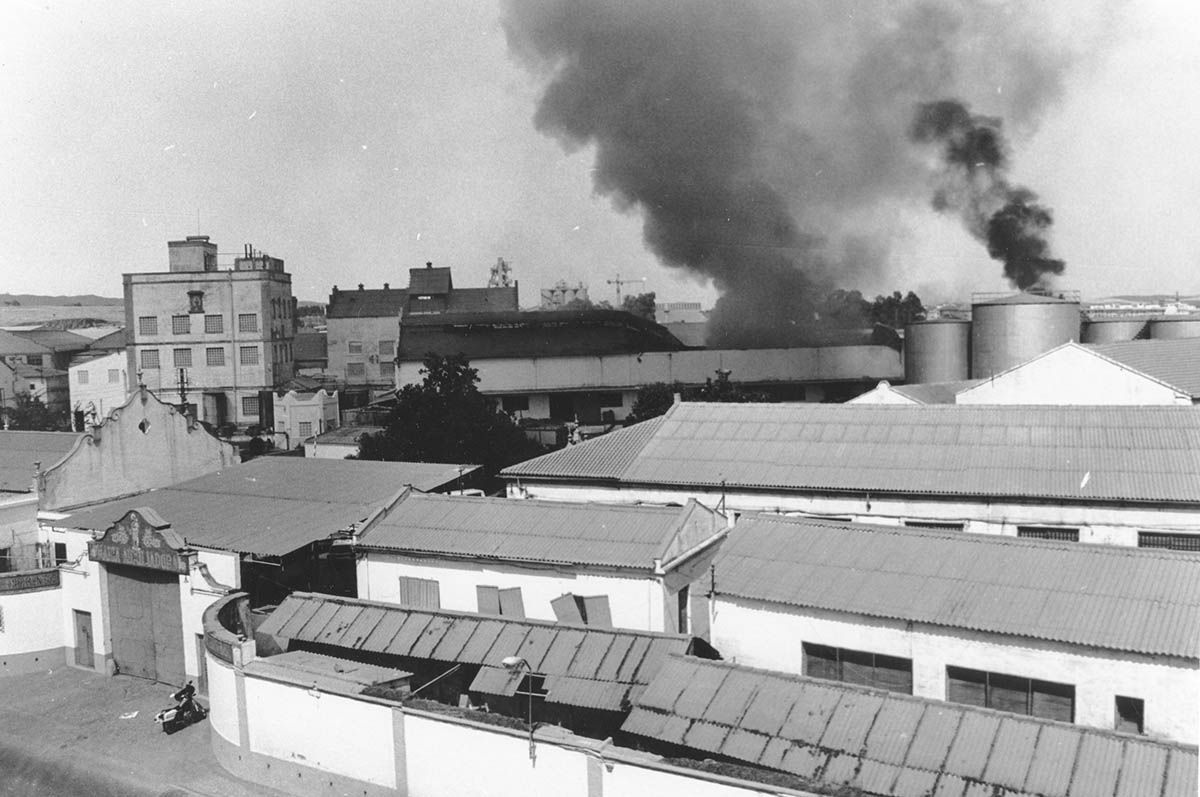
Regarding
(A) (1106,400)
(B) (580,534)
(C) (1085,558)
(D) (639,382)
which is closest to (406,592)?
(B) (580,534)

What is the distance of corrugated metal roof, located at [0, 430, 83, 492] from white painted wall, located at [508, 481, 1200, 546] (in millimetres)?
19770

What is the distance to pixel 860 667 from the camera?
782 inches

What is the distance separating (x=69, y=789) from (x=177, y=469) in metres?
17.9

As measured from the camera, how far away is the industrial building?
25.6 m

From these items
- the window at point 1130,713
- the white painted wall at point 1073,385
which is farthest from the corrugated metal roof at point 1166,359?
the window at point 1130,713

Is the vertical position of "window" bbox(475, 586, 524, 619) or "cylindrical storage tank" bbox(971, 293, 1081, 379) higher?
"cylindrical storage tank" bbox(971, 293, 1081, 379)

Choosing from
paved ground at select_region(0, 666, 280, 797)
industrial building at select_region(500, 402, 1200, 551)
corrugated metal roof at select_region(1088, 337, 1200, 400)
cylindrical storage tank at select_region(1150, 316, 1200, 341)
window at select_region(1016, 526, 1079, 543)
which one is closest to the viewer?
paved ground at select_region(0, 666, 280, 797)

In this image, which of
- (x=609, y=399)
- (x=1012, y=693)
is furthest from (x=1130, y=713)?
(x=609, y=399)

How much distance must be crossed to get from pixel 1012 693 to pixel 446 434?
27.6 m

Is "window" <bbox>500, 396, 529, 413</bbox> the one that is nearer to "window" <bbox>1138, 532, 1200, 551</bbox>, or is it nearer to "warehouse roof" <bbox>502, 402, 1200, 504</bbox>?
"warehouse roof" <bbox>502, 402, 1200, 504</bbox>

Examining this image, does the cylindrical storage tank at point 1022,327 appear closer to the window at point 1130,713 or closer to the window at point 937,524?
the window at point 937,524

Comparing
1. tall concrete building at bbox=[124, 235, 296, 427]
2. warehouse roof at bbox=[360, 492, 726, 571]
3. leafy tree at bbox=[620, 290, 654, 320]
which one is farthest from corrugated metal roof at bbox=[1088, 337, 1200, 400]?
leafy tree at bbox=[620, 290, 654, 320]

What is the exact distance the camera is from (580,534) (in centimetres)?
2425

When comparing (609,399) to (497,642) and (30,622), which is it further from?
(497,642)
